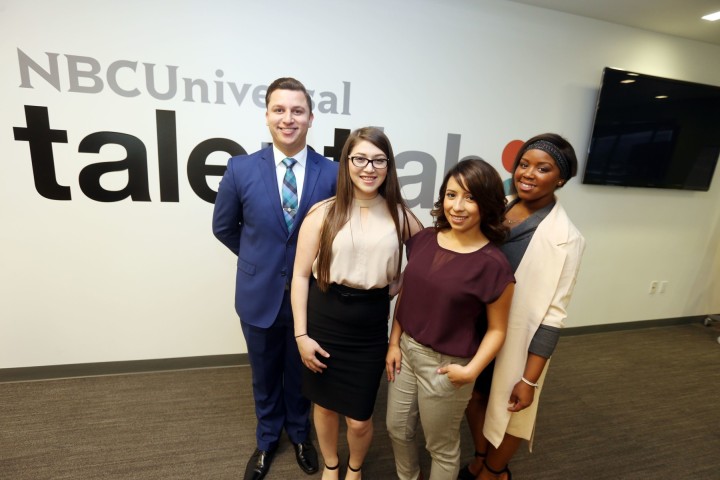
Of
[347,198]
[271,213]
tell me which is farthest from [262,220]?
[347,198]

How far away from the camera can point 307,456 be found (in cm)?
193

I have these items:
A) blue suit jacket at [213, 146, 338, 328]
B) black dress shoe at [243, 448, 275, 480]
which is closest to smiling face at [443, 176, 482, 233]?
blue suit jacket at [213, 146, 338, 328]

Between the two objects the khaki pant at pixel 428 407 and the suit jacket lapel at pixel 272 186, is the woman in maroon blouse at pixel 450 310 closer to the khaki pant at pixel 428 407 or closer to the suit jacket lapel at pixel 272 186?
the khaki pant at pixel 428 407

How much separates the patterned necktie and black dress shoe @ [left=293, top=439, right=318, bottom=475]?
1215mm

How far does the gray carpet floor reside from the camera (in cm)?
190

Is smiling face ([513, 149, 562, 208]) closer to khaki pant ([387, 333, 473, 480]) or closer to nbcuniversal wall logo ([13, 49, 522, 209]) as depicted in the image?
khaki pant ([387, 333, 473, 480])

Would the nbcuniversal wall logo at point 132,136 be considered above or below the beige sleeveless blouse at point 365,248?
above

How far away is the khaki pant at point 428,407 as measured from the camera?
1.38 m

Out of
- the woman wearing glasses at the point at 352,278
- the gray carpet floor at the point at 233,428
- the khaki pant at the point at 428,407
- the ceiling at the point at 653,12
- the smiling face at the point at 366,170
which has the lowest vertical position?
the gray carpet floor at the point at 233,428

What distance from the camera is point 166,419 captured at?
2.21 meters

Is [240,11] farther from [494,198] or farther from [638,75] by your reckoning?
[638,75]

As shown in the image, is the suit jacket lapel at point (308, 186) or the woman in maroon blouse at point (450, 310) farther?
the suit jacket lapel at point (308, 186)

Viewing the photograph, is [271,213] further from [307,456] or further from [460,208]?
[307,456]

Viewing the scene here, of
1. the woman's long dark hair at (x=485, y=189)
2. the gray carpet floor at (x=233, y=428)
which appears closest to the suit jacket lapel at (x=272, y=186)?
the woman's long dark hair at (x=485, y=189)
